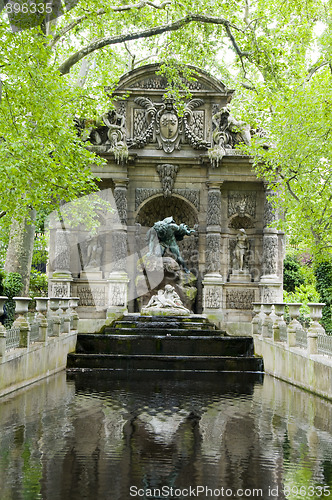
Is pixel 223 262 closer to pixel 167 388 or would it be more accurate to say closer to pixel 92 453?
pixel 167 388

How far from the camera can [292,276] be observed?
103 ft

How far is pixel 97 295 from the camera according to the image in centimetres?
1983

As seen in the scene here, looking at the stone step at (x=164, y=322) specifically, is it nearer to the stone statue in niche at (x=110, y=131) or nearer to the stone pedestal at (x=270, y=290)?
the stone pedestal at (x=270, y=290)

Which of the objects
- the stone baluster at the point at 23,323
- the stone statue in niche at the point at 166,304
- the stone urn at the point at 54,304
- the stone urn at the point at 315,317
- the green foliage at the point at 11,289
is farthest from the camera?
the stone statue in niche at the point at 166,304

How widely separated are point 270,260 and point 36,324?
9258 mm

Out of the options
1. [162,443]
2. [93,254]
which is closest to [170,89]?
[93,254]

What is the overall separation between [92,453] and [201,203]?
14477 millimetres

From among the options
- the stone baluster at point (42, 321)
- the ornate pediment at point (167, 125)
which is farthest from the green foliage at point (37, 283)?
the stone baluster at point (42, 321)

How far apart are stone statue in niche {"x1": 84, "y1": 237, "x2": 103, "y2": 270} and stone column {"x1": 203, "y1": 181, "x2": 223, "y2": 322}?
353cm

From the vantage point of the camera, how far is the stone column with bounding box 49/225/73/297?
63.6 ft

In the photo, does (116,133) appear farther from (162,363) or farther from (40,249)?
(40,249)

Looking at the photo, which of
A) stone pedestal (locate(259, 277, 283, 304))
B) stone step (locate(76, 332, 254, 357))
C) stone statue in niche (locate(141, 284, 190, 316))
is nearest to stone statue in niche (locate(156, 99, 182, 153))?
stone statue in niche (locate(141, 284, 190, 316))

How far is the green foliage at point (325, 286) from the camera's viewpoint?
62.5ft

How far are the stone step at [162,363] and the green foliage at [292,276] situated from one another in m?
17.7
